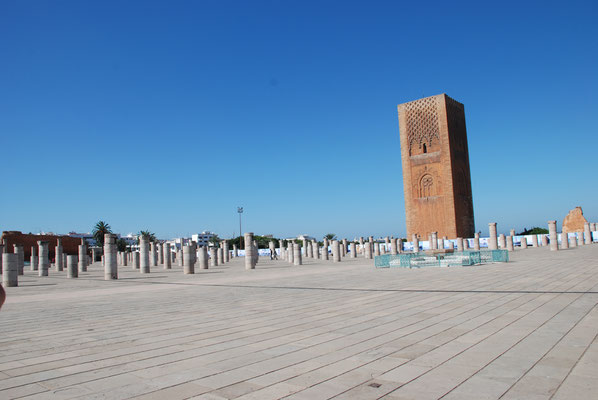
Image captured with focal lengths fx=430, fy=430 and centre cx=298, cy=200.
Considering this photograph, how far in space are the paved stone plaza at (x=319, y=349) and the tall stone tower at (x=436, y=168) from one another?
43.4 meters

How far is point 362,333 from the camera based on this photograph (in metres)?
4.70

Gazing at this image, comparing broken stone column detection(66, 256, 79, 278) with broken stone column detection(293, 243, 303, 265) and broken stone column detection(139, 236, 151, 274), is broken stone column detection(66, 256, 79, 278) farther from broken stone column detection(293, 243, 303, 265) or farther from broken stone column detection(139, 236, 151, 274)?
broken stone column detection(293, 243, 303, 265)

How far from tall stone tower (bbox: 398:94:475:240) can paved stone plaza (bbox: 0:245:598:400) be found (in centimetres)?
4341

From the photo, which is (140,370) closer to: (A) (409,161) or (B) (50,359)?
(B) (50,359)

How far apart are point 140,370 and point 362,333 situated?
7.59 ft

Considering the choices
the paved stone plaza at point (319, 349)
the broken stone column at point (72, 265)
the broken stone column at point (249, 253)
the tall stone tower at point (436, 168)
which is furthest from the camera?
the tall stone tower at point (436, 168)

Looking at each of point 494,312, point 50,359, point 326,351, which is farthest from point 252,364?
point 494,312

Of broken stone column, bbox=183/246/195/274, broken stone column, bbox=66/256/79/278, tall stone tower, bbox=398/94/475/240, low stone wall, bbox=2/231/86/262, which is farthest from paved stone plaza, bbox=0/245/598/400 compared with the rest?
low stone wall, bbox=2/231/86/262

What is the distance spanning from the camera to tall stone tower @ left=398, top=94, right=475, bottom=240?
49125 mm

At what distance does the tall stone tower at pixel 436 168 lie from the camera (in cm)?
4912

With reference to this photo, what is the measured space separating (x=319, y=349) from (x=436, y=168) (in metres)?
49.0

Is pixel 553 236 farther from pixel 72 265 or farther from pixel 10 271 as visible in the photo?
pixel 10 271

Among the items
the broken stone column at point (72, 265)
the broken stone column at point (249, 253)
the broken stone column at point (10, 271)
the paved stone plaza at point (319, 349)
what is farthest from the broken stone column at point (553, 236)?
the broken stone column at point (10, 271)

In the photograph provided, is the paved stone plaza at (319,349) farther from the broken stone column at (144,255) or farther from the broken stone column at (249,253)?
the broken stone column at (249,253)
